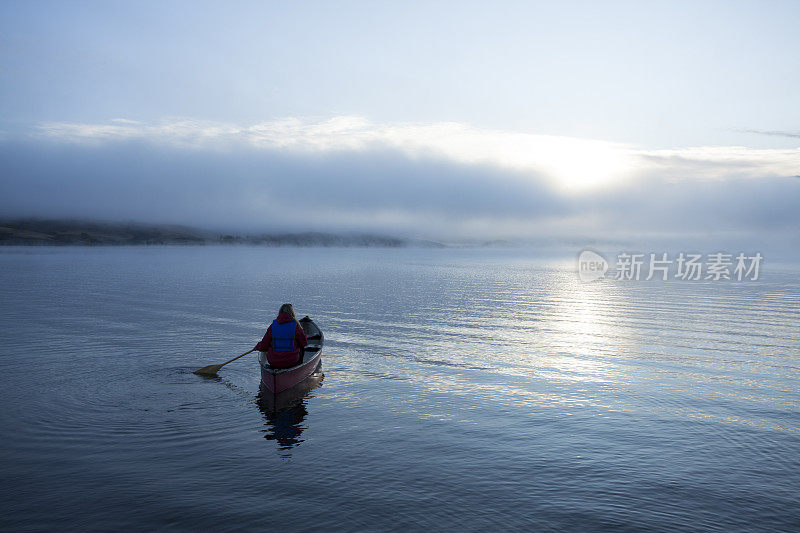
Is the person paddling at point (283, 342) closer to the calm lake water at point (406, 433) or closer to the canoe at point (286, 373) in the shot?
the canoe at point (286, 373)

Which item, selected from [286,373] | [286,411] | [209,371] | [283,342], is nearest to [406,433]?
[286,411]

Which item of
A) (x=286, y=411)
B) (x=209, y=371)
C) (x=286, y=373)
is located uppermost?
(x=286, y=373)

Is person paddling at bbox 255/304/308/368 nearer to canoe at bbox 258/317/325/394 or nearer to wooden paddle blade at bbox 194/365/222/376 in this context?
canoe at bbox 258/317/325/394

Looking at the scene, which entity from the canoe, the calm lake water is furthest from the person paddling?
the calm lake water

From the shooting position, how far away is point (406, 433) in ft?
56.0

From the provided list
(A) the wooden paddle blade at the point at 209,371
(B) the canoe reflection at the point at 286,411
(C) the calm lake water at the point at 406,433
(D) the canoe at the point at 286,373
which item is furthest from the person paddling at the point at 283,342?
(A) the wooden paddle blade at the point at 209,371

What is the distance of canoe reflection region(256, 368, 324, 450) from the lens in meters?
16.6

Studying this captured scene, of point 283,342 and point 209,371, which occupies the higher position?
point 283,342

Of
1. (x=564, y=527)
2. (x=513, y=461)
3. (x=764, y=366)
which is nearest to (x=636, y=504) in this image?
(x=564, y=527)

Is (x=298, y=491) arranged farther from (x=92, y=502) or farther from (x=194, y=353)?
(x=194, y=353)

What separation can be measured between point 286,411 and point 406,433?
4724mm

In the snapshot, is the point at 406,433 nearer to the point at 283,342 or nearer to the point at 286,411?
the point at 286,411

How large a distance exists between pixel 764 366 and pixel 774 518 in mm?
19262

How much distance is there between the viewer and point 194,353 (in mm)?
28891
